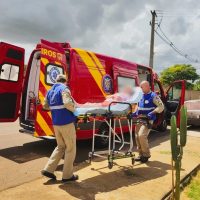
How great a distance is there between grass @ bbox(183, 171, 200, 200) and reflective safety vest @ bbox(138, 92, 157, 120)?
1.67 m

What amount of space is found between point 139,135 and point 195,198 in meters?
2.11

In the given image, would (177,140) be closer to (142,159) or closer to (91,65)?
(142,159)

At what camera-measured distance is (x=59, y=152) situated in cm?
564

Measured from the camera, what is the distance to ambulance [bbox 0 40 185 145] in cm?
731

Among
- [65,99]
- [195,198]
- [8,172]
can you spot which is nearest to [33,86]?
[8,172]

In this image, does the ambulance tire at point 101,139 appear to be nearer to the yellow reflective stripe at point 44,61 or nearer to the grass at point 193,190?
the yellow reflective stripe at point 44,61

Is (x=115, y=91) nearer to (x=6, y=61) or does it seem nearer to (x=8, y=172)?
(x=6, y=61)

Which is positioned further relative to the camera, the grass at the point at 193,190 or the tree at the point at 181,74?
the tree at the point at 181,74

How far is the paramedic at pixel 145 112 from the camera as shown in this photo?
7.05 m

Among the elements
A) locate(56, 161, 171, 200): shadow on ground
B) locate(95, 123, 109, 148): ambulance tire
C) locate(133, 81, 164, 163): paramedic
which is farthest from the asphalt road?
locate(133, 81, 164, 163): paramedic

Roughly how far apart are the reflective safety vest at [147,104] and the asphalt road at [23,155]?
1713 millimetres

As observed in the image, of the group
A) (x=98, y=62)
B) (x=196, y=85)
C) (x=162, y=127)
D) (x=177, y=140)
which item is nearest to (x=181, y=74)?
(x=196, y=85)

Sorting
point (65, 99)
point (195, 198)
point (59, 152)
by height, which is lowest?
point (195, 198)

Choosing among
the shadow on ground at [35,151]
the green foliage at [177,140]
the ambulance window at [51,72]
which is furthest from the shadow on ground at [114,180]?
the ambulance window at [51,72]
